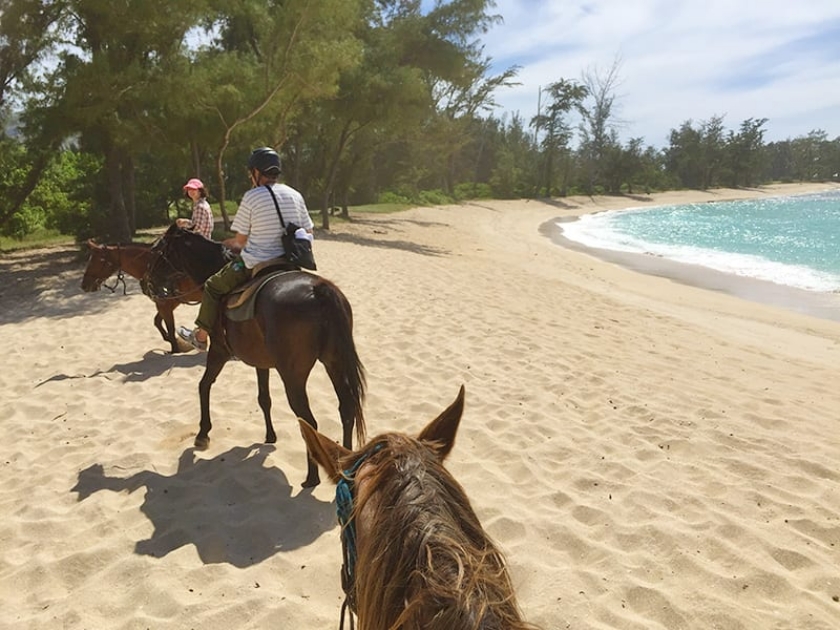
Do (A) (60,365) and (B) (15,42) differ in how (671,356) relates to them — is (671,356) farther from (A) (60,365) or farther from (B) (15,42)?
(B) (15,42)

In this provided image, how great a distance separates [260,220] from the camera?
4.59m

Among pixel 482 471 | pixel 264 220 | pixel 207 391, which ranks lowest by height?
pixel 482 471

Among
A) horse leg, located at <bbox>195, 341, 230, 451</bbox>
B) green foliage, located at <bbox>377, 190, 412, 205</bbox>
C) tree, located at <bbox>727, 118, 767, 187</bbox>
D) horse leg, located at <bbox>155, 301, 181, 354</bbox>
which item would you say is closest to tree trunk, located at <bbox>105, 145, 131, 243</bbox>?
horse leg, located at <bbox>155, 301, 181, 354</bbox>

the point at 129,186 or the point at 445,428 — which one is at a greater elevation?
the point at 129,186

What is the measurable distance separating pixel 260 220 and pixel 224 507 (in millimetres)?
2319

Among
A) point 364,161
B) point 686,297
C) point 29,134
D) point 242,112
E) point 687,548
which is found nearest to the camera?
point 687,548

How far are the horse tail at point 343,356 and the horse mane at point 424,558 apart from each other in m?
2.54

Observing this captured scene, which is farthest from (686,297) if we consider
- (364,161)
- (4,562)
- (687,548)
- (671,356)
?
(364,161)

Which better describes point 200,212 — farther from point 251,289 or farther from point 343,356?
point 343,356

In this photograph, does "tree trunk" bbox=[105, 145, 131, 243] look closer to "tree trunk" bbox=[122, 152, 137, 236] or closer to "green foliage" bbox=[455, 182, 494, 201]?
"tree trunk" bbox=[122, 152, 137, 236]

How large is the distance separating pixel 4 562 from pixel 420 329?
5907 millimetres

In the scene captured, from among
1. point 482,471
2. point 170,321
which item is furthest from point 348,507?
point 170,321

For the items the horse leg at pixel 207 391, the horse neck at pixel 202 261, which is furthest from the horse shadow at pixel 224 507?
the horse neck at pixel 202 261

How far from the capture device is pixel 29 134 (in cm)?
1477
